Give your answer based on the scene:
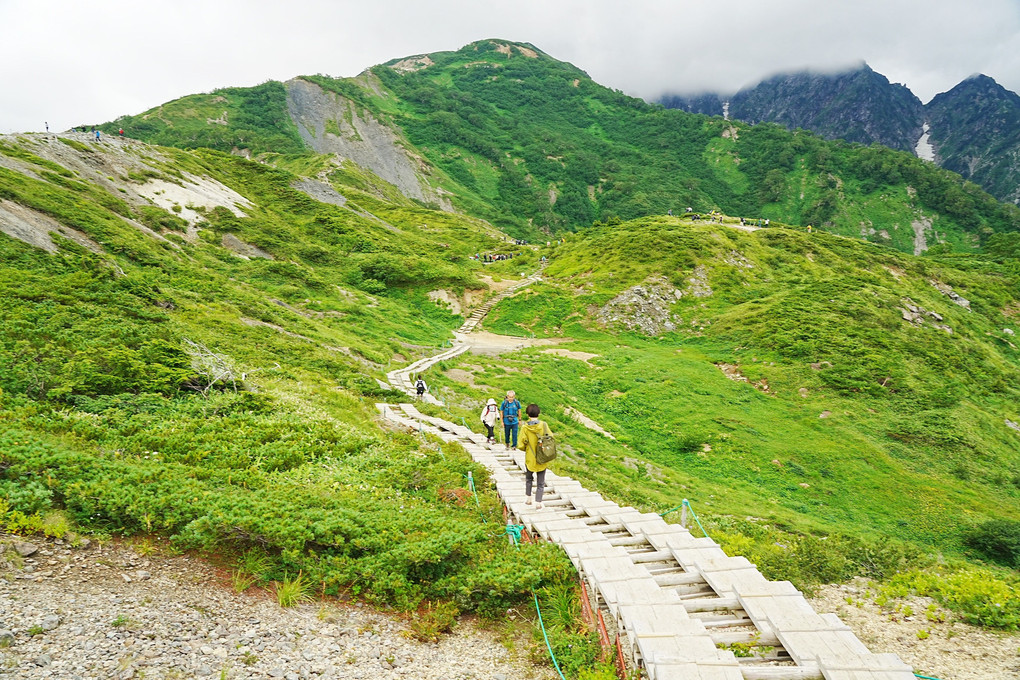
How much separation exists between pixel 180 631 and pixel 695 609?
258 inches

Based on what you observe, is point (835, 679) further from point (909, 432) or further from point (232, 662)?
point (909, 432)

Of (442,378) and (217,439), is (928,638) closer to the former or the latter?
(217,439)

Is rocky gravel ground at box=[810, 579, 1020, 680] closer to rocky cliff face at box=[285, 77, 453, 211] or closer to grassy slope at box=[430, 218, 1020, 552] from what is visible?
grassy slope at box=[430, 218, 1020, 552]

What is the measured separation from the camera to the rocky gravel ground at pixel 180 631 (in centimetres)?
502

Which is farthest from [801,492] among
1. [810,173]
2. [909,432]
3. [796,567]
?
[810,173]

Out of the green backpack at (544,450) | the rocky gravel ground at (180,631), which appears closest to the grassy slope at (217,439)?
the rocky gravel ground at (180,631)

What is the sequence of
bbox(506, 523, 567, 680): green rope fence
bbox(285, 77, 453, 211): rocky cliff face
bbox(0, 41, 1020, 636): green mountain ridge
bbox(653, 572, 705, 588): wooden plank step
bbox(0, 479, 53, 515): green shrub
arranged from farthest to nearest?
bbox(285, 77, 453, 211): rocky cliff face, bbox(0, 41, 1020, 636): green mountain ridge, bbox(653, 572, 705, 588): wooden plank step, bbox(0, 479, 53, 515): green shrub, bbox(506, 523, 567, 680): green rope fence

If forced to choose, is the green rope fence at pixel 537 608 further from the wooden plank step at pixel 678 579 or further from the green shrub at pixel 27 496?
the green shrub at pixel 27 496

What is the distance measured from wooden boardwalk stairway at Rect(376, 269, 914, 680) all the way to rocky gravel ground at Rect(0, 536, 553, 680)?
1.52 m

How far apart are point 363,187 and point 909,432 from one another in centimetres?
9964

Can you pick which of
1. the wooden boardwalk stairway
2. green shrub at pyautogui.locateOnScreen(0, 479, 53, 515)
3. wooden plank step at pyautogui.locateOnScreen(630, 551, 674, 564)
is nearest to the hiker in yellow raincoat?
the wooden boardwalk stairway

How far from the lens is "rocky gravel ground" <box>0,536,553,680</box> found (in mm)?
5023

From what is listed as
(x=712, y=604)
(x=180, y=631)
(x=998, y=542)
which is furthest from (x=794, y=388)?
(x=180, y=631)

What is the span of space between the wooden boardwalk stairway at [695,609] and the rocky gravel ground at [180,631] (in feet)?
4.98
